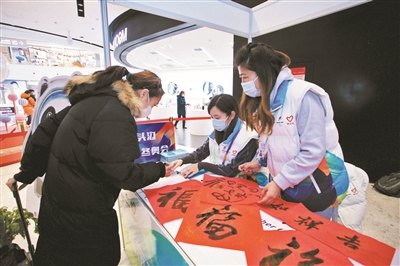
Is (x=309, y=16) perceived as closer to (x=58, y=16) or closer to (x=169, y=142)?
(x=169, y=142)

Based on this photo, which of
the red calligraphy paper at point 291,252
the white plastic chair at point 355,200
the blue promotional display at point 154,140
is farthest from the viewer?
the blue promotional display at point 154,140

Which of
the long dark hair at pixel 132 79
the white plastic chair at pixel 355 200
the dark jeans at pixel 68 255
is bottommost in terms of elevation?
the dark jeans at pixel 68 255

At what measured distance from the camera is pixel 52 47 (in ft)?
36.7

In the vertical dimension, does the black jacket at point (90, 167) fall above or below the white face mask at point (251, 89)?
below

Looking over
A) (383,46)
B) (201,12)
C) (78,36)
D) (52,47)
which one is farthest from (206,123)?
(52,47)

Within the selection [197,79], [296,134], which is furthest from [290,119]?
[197,79]

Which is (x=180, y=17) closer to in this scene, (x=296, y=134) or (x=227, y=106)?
(x=227, y=106)

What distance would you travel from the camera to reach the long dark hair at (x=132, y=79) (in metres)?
0.95

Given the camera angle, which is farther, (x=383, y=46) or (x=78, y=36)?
(x=78, y=36)

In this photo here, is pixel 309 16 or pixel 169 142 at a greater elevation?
pixel 309 16

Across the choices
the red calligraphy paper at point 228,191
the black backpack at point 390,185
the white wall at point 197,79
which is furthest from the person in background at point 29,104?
the white wall at point 197,79

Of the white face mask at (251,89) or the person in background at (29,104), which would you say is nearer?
the white face mask at (251,89)

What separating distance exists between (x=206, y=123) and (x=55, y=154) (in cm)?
587

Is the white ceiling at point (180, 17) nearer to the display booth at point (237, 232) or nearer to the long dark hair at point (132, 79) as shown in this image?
the long dark hair at point (132, 79)
